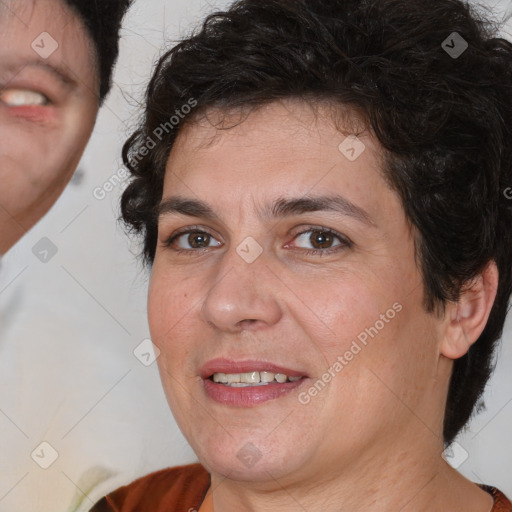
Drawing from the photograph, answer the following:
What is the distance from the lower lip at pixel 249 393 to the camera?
53.6 inches

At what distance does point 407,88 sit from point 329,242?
0.85 feet

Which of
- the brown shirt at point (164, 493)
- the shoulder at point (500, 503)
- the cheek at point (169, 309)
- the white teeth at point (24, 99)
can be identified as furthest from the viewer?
the white teeth at point (24, 99)

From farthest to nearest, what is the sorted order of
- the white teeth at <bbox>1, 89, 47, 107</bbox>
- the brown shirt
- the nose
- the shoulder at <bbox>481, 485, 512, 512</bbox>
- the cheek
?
the white teeth at <bbox>1, 89, 47, 107</bbox> → the brown shirt → the shoulder at <bbox>481, 485, 512, 512</bbox> → the cheek → the nose

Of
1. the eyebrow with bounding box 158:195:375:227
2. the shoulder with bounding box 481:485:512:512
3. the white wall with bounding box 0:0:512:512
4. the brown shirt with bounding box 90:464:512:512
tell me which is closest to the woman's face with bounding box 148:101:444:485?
the eyebrow with bounding box 158:195:375:227

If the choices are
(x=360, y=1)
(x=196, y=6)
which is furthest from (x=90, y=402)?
(x=360, y=1)

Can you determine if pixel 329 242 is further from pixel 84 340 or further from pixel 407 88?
pixel 84 340

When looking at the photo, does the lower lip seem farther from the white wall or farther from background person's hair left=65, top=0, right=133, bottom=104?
background person's hair left=65, top=0, right=133, bottom=104

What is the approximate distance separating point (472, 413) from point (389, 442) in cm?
39

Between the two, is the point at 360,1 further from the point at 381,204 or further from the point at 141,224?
the point at 141,224

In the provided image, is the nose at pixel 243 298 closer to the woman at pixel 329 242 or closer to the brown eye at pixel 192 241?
the woman at pixel 329 242

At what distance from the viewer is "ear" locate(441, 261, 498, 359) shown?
4.82 feet

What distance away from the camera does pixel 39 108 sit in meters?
1.92

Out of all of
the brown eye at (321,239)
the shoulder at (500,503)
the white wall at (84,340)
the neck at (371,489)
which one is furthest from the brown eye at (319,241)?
the white wall at (84,340)

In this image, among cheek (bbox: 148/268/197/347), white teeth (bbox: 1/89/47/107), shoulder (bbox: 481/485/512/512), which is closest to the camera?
cheek (bbox: 148/268/197/347)
